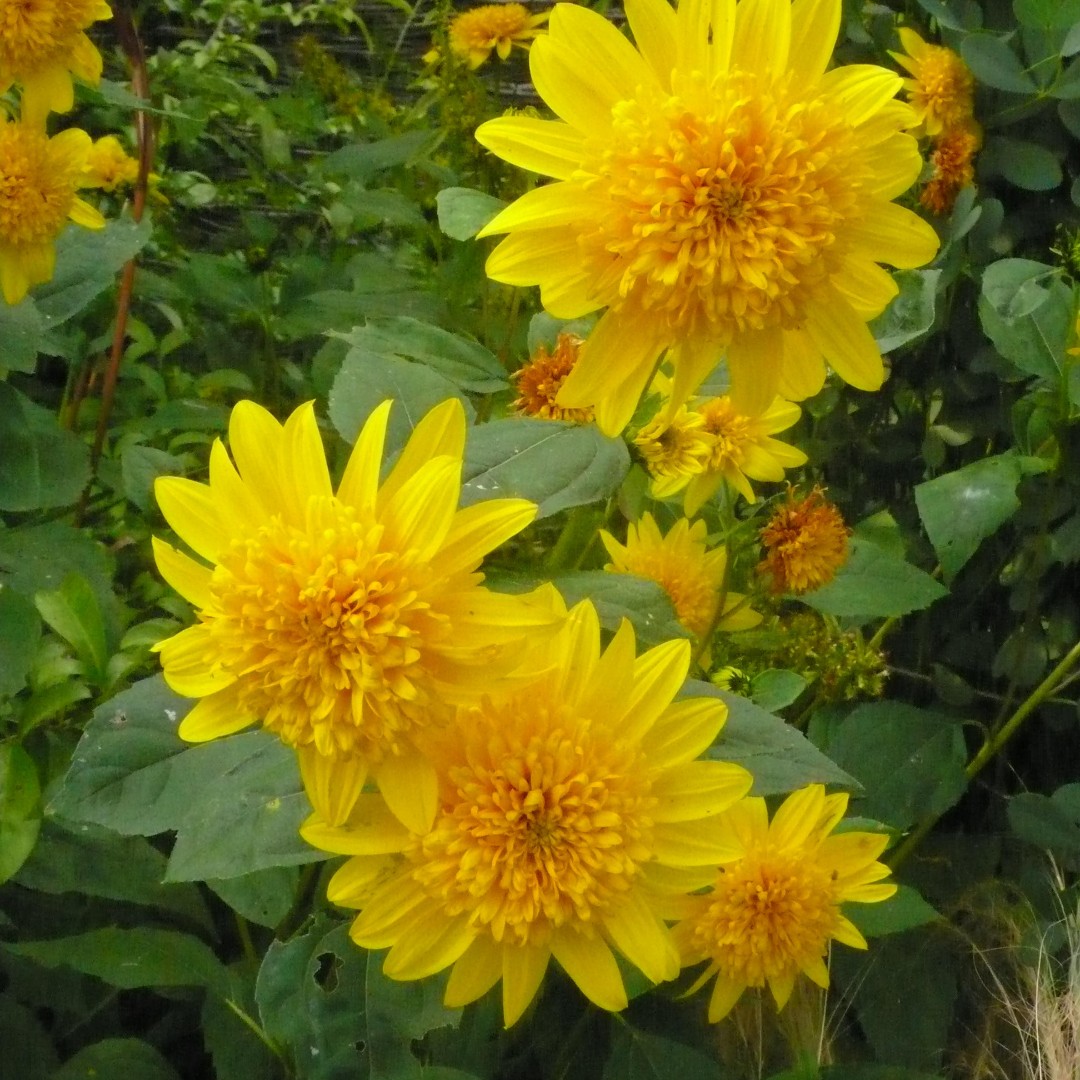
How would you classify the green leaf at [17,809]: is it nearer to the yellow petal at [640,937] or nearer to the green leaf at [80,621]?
the green leaf at [80,621]

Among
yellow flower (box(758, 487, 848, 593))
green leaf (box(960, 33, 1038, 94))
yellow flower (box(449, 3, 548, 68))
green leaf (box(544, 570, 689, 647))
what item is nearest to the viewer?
green leaf (box(544, 570, 689, 647))

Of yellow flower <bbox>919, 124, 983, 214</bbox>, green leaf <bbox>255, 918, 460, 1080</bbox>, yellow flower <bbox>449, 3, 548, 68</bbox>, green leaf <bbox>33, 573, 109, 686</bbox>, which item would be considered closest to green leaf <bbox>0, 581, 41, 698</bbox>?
green leaf <bbox>33, 573, 109, 686</bbox>

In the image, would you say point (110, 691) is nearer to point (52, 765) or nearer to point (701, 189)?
point (52, 765)

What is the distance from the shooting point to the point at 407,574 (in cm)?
38

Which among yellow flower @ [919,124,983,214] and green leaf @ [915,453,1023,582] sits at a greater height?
yellow flower @ [919,124,983,214]

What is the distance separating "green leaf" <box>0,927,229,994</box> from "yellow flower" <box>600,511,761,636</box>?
35 cm

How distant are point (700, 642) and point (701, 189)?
0.32 metres

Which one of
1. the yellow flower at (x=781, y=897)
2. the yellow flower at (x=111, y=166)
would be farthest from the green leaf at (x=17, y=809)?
the yellow flower at (x=111, y=166)

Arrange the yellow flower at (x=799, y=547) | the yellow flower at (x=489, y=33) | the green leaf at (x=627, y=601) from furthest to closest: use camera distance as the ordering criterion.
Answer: the yellow flower at (x=489, y=33) < the yellow flower at (x=799, y=547) < the green leaf at (x=627, y=601)

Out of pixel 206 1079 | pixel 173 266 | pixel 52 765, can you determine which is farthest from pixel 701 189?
pixel 173 266

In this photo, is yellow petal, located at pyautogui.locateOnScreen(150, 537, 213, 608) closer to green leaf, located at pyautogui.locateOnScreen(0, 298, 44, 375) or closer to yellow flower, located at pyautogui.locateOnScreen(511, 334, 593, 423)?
yellow flower, located at pyautogui.locateOnScreen(511, 334, 593, 423)

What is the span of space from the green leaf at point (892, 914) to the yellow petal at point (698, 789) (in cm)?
35

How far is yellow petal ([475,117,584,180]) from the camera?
44 cm

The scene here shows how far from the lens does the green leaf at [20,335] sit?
2.35ft
